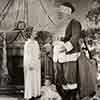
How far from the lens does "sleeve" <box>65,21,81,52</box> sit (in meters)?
3.65

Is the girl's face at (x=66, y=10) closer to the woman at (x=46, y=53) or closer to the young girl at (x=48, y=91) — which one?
the woman at (x=46, y=53)

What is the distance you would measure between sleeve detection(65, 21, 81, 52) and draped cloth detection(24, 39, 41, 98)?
49 cm

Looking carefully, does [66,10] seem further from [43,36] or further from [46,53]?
[46,53]

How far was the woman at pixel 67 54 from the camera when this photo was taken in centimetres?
362

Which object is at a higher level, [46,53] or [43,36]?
[43,36]

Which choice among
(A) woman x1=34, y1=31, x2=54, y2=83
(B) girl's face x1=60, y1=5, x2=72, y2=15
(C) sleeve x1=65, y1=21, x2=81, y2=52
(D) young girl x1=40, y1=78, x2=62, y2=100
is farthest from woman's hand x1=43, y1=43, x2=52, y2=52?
(B) girl's face x1=60, y1=5, x2=72, y2=15

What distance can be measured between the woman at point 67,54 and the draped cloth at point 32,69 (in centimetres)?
28

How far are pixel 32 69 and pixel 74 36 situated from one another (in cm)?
82

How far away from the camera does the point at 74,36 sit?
3.65 m

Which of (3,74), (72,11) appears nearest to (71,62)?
(72,11)

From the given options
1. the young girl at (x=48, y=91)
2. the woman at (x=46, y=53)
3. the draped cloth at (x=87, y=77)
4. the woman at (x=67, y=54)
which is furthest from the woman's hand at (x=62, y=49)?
the young girl at (x=48, y=91)

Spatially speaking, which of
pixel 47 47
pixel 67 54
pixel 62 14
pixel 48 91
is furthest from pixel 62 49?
pixel 48 91

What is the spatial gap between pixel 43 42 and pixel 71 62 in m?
0.53

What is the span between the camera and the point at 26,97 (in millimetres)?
3639
